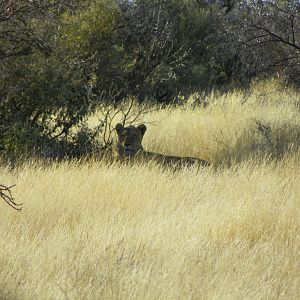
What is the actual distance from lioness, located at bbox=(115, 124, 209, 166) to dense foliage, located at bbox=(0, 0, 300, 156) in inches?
25.6

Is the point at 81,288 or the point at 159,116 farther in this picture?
the point at 159,116

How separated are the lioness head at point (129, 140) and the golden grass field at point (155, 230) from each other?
597 mm

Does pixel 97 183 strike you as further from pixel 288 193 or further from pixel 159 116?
pixel 159 116

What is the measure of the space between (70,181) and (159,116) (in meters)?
6.03

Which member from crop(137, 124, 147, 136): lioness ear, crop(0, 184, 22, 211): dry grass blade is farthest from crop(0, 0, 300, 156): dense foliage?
crop(0, 184, 22, 211): dry grass blade

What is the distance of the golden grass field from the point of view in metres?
4.84

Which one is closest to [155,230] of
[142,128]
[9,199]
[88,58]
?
[9,199]

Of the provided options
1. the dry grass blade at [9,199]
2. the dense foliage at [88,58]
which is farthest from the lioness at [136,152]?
the dry grass blade at [9,199]

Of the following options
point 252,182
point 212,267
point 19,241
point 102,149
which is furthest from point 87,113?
point 212,267

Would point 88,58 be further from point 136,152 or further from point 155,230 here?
point 155,230

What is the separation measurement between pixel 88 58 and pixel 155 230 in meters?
5.58

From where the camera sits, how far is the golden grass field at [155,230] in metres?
4.84

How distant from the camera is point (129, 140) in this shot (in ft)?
32.1

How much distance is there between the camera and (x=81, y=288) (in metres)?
4.76
